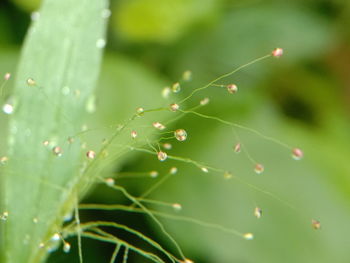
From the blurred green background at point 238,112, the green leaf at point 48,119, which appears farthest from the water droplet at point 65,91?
the blurred green background at point 238,112

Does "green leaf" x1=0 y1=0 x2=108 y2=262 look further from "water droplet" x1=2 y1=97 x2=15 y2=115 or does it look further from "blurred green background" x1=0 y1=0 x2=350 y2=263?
"blurred green background" x1=0 y1=0 x2=350 y2=263

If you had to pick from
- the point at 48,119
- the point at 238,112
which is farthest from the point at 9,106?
the point at 238,112

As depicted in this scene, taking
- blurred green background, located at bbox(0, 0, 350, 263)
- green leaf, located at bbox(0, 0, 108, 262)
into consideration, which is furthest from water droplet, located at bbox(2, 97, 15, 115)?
blurred green background, located at bbox(0, 0, 350, 263)

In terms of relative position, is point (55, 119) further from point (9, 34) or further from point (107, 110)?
point (9, 34)

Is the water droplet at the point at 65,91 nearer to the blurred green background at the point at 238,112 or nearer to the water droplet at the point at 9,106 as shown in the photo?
the water droplet at the point at 9,106

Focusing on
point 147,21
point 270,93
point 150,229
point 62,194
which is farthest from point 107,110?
point 270,93

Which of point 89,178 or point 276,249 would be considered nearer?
point 89,178

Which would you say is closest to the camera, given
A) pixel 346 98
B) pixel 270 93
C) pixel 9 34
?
pixel 9 34
